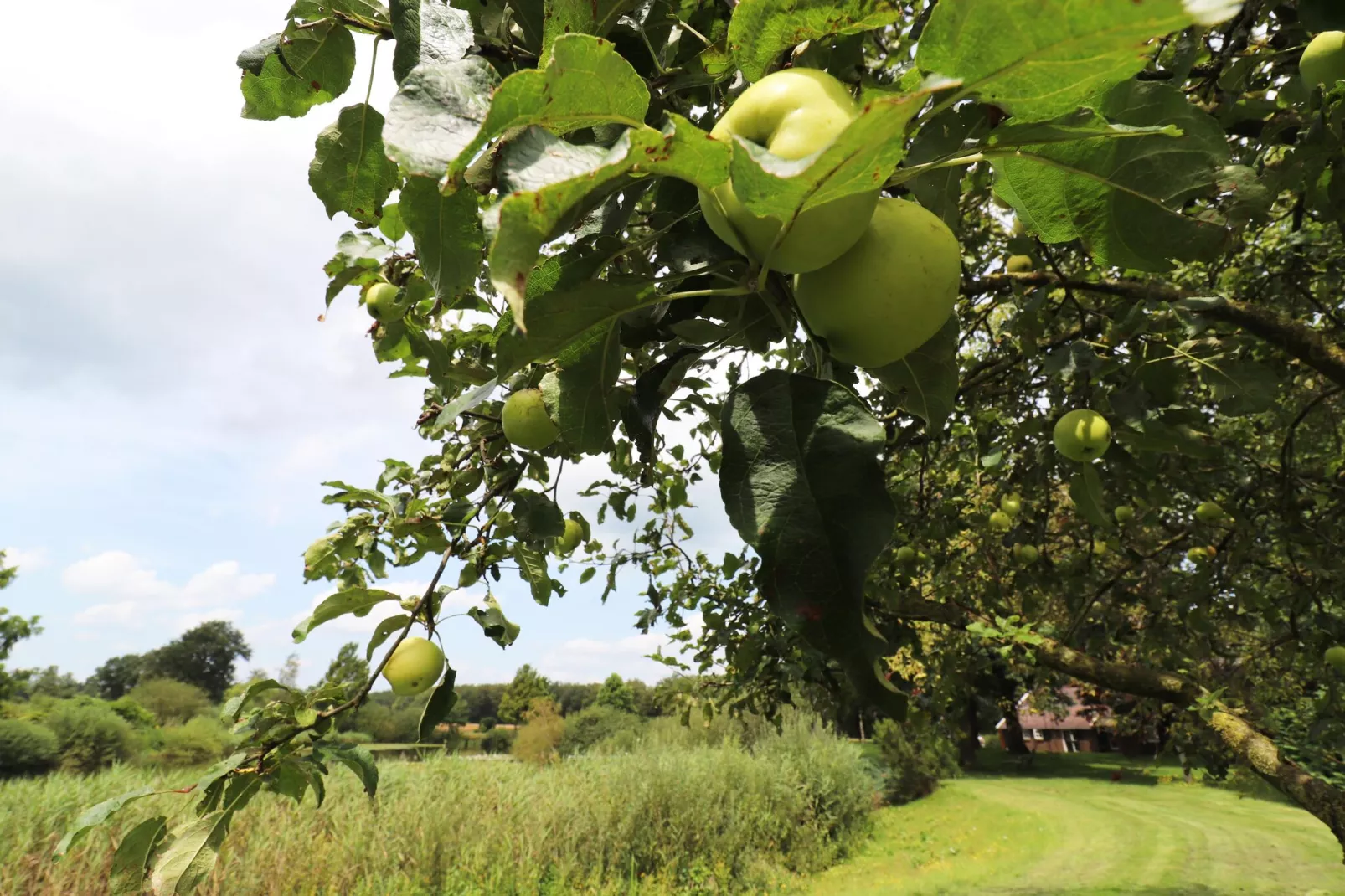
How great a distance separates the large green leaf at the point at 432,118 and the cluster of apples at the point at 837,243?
206 mm

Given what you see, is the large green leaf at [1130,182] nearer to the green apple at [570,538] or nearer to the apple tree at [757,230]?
the apple tree at [757,230]

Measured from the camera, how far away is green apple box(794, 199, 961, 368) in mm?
646

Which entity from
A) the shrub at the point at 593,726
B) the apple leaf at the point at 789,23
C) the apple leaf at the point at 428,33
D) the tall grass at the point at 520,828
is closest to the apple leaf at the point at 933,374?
the apple leaf at the point at 789,23

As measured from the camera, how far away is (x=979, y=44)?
1.55 ft

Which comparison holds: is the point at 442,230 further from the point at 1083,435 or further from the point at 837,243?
the point at 1083,435

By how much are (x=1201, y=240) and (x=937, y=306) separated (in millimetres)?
297

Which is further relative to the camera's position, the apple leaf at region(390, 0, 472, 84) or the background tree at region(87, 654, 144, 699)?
the background tree at region(87, 654, 144, 699)

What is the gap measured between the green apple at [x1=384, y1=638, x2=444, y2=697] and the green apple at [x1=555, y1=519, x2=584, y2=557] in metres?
0.98

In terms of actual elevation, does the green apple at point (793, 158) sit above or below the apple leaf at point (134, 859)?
above

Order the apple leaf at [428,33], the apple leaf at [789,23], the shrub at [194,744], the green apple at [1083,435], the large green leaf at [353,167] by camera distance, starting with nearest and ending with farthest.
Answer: the apple leaf at [789,23] → the apple leaf at [428,33] → the large green leaf at [353,167] → the green apple at [1083,435] → the shrub at [194,744]

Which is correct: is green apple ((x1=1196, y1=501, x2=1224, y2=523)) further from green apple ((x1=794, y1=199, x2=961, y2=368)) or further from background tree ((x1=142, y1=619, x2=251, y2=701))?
background tree ((x1=142, y1=619, x2=251, y2=701))

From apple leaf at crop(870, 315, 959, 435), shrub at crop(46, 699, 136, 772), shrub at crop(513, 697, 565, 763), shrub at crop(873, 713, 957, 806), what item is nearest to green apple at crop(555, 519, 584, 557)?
apple leaf at crop(870, 315, 959, 435)

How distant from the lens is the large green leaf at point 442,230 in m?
0.72

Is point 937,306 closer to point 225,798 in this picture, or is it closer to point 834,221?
point 834,221
